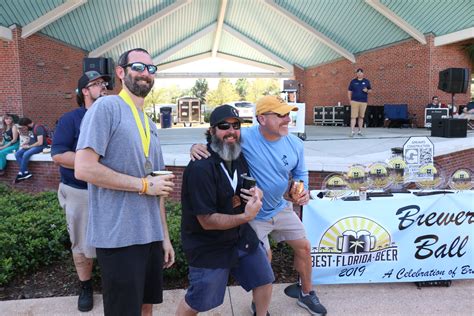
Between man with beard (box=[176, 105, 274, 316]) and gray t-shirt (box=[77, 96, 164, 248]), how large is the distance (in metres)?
0.42

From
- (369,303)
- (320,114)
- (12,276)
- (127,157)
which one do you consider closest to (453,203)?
(369,303)

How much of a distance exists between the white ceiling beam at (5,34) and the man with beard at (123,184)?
48.6 feet

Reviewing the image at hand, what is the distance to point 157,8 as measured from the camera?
59.5 ft

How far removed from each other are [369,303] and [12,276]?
3.19 m

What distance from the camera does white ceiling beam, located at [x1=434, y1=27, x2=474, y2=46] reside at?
1484 cm

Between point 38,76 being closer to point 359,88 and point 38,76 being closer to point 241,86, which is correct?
point 359,88

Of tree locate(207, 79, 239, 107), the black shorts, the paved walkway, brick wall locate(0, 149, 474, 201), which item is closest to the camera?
the black shorts

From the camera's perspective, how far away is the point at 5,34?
14.4m

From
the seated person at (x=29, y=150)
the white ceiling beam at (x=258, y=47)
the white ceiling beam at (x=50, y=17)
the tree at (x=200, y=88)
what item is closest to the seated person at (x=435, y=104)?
the white ceiling beam at (x=258, y=47)

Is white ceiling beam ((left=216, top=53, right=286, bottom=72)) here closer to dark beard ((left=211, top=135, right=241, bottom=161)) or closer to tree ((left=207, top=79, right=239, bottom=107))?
tree ((left=207, top=79, right=239, bottom=107))

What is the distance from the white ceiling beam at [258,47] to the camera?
2427 cm

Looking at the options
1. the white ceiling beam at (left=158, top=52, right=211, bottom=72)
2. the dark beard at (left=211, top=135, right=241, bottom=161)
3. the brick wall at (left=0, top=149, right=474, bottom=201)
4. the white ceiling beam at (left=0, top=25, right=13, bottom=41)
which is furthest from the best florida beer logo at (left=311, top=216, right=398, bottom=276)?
the white ceiling beam at (left=158, top=52, right=211, bottom=72)

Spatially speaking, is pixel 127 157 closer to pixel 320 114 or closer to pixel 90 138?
pixel 90 138

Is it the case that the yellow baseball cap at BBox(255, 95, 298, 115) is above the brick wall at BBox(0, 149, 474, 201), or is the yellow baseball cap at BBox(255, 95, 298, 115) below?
above
